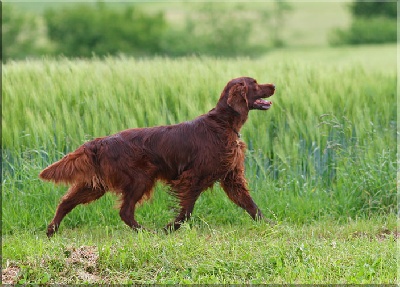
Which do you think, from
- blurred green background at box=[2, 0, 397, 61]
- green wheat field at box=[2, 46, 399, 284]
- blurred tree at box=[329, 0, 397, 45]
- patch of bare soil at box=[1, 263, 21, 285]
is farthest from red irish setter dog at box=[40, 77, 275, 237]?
blurred tree at box=[329, 0, 397, 45]

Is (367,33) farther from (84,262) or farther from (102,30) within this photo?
(84,262)

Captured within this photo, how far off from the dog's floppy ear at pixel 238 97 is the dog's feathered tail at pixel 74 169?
50.1 inches

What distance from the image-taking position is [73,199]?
23.5ft

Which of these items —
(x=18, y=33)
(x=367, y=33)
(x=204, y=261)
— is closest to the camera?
(x=204, y=261)

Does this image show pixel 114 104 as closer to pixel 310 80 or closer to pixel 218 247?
pixel 310 80

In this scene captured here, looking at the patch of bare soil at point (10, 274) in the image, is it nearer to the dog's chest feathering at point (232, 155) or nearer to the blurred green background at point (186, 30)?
the dog's chest feathering at point (232, 155)

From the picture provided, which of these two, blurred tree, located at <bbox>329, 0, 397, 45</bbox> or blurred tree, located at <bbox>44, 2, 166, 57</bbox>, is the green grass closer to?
blurred tree, located at <bbox>329, 0, 397, 45</bbox>

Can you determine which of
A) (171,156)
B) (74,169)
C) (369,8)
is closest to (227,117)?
(171,156)

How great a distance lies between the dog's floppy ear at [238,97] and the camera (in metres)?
6.93

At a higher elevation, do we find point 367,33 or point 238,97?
point 238,97

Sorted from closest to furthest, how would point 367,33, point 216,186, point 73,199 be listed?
point 73,199
point 216,186
point 367,33

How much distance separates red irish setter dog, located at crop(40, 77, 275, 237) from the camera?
6941 millimetres

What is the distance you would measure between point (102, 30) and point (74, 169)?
35.9 m

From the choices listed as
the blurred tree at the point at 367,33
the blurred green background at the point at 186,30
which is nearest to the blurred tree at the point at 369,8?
the blurred green background at the point at 186,30
